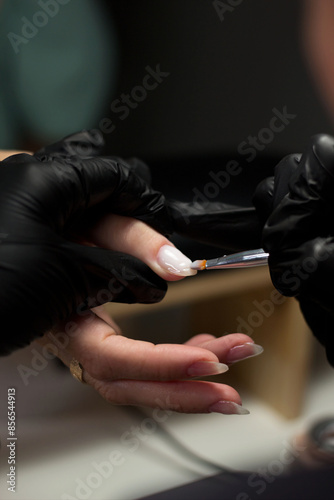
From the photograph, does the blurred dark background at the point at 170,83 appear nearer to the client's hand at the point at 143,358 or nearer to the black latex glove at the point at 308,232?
the client's hand at the point at 143,358

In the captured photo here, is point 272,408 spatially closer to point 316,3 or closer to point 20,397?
point 20,397

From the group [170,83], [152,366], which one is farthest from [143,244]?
[170,83]

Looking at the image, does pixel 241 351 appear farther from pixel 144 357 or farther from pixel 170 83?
pixel 170 83

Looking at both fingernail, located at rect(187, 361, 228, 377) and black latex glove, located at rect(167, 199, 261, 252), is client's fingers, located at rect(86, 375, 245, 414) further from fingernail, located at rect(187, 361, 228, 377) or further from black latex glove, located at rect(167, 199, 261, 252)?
black latex glove, located at rect(167, 199, 261, 252)

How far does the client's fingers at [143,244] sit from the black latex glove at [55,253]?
21 millimetres

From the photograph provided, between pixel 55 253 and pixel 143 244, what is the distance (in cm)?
14

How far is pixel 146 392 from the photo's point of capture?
1.77 ft

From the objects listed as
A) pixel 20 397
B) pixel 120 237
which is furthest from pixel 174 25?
pixel 20 397

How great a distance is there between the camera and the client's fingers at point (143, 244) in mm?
564

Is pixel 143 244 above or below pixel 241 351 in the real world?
above

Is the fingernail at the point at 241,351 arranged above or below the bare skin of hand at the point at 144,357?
below

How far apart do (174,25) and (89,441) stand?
112 cm

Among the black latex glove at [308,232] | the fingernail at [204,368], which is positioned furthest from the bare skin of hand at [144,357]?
the black latex glove at [308,232]

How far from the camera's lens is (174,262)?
0.56m
